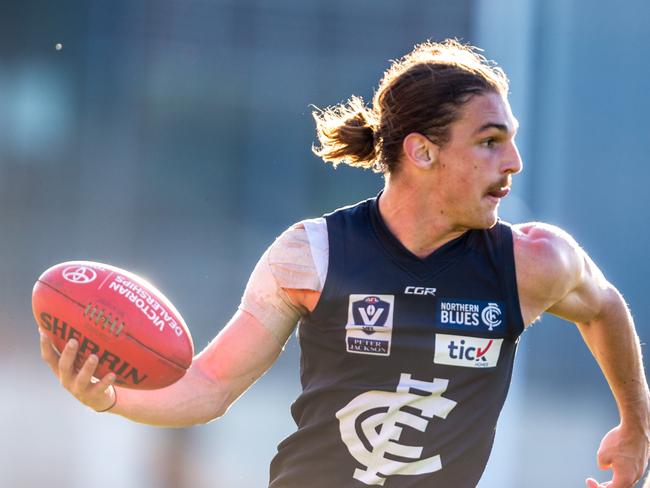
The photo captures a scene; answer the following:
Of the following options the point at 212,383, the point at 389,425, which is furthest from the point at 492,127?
the point at 212,383

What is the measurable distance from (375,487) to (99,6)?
2.50 m

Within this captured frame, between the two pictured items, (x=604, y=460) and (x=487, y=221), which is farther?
(x=604, y=460)

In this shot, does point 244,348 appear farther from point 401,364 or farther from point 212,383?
point 401,364

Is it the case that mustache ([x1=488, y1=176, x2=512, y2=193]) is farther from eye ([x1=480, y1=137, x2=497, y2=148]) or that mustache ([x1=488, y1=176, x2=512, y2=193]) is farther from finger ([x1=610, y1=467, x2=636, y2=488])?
finger ([x1=610, y1=467, x2=636, y2=488])

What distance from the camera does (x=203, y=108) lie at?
431cm

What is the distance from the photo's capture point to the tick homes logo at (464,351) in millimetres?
2477

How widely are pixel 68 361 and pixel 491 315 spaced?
95 centimetres

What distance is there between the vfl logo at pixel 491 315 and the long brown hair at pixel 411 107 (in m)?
0.40

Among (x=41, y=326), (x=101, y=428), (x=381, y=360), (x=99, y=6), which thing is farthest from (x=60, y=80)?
(x=381, y=360)

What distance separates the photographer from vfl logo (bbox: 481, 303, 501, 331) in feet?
8.18

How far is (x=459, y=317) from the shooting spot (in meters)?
2.49

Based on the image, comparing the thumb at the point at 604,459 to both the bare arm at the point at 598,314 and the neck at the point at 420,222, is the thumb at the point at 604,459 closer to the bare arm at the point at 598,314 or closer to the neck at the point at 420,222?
the bare arm at the point at 598,314

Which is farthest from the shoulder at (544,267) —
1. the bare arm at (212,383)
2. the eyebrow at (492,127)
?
the bare arm at (212,383)

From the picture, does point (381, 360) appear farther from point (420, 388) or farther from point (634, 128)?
point (634, 128)
